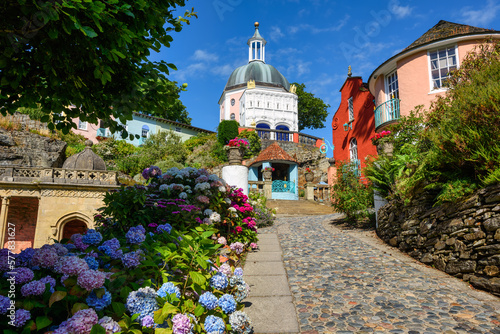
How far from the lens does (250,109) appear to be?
139 ft

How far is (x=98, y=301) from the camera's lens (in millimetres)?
1936

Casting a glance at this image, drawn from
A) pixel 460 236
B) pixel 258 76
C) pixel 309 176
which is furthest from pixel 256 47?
pixel 460 236

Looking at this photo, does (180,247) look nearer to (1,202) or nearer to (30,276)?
(30,276)

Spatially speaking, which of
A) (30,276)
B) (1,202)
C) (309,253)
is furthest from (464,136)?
(1,202)

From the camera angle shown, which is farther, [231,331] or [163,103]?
[163,103]

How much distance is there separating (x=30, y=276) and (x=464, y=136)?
601 cm

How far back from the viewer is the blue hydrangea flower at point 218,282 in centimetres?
274

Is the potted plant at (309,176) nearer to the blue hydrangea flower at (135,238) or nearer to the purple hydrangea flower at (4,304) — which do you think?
the blue hydrangea flower at (135,238)

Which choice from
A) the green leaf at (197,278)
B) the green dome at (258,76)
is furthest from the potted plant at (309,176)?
the green leaf at (197,278)

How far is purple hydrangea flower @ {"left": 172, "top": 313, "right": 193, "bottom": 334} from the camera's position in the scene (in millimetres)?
2047

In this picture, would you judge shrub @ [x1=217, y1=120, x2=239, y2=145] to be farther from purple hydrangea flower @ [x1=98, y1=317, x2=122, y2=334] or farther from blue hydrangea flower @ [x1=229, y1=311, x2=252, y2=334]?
purple hydrangea flower @ [x1=98, y1=317, x2=122, y2=334]

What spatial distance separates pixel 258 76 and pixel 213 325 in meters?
47.5

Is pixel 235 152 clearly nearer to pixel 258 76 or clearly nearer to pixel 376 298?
pixel 376 298

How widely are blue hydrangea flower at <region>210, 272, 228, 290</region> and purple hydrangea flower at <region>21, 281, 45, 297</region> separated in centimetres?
135
